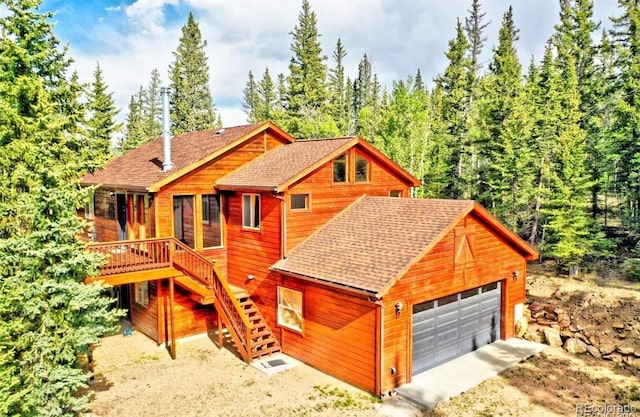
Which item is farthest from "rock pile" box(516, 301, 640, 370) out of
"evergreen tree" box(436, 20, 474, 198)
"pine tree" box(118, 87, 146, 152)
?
"pine tree" box(118, 87, 146, 152)

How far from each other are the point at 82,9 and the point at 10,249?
44.7 ft

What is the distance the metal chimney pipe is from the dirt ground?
634cm

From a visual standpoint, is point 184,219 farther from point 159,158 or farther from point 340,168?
point 340,168

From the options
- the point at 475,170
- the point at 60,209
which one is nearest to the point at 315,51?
the point at 475,170

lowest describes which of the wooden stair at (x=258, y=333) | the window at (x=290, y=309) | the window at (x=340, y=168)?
the wooden stair at (x=258, y=333)

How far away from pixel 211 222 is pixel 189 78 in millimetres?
30937

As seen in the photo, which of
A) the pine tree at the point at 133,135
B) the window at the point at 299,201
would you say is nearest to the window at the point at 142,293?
the window at the point at 299,201

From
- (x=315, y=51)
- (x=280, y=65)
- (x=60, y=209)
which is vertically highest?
(x=280, y=65)

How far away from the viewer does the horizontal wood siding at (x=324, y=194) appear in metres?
14.2

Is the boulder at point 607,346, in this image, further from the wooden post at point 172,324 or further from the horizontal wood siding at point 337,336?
the wooden post at point 172,324

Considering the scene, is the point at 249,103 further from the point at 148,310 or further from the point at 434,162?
the point at 148,310

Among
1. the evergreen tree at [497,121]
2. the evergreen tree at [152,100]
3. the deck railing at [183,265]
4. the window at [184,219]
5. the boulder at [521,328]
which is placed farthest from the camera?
the evergreen tree at [152,100]

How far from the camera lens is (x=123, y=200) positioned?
17281 mm

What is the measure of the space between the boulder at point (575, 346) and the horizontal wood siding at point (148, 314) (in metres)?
13.4
